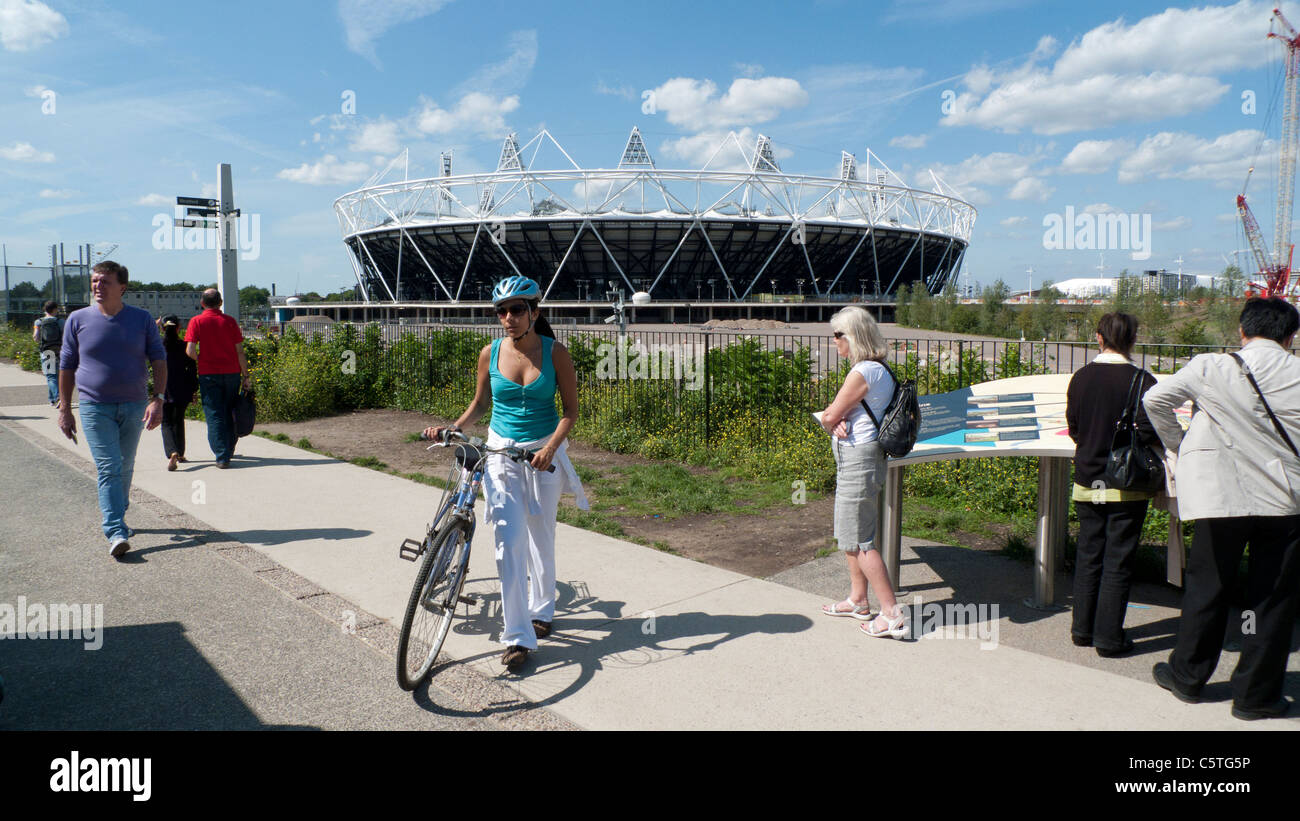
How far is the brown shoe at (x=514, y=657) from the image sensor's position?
4133 millimetres

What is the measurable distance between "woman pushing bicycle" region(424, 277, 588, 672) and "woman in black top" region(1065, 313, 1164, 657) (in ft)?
9.11

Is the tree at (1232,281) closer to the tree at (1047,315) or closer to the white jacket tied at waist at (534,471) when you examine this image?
the tree at (1047,315)

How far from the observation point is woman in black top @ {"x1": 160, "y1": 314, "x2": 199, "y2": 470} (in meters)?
9.55

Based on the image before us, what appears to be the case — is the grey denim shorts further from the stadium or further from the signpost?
the stadium

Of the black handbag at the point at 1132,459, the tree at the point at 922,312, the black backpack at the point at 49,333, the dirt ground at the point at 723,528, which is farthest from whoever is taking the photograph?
the tree at the point at 922,312

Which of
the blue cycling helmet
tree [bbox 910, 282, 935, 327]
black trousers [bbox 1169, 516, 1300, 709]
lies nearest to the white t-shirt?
black trousers [bbox 1169, 516, 1300, 709]

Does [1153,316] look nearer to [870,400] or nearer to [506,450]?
[870,400]

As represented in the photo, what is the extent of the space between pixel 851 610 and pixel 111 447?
5.63 m

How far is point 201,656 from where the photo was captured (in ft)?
14.0

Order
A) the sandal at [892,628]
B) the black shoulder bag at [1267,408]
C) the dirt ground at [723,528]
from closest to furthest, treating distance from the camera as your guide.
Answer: the black shoulder bag at [1267,408] → the sandal at [892,628] → the dirt ground at [723,528]

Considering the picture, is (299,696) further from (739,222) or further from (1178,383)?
(739,222)

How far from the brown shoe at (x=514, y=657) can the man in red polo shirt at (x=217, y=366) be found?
22.9 feet

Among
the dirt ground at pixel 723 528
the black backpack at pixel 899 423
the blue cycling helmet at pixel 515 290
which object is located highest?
the blue cycling helmet at pixel 515 290

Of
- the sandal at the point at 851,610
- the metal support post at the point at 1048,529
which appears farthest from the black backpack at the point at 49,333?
the metal support post at the point at 1048,529
